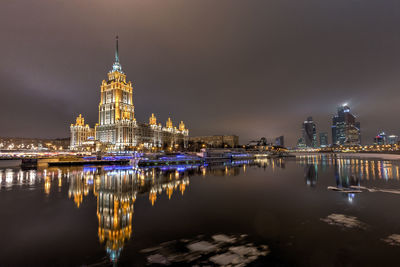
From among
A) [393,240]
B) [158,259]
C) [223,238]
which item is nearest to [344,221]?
[393,240]

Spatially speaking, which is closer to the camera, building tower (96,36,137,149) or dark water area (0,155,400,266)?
dark water area (0,155,400,266)

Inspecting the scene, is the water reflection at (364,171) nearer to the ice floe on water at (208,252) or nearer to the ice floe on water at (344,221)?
the ice floe on water at (344,221)

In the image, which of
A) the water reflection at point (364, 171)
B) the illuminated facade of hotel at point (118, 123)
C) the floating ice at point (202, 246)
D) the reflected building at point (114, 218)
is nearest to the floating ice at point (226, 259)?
the floating ice at point (202, 246)

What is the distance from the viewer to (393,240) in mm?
8922

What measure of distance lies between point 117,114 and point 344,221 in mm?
121334

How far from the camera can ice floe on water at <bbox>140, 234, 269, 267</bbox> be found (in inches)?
280

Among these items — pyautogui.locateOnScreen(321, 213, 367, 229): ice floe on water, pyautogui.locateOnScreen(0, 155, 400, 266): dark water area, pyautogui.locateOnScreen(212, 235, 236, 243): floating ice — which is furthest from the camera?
pyautogui.locateOnScreen(321, 213, 367, 229): ice floe on water

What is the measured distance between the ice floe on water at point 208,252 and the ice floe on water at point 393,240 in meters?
5.61

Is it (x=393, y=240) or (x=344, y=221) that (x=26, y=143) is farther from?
(x=393, y=240)

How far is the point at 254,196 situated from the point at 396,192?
13.9m

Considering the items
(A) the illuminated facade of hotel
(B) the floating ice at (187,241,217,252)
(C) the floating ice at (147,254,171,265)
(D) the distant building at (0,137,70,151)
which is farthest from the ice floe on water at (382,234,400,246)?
(D) the distant building at (0,137,70,151)

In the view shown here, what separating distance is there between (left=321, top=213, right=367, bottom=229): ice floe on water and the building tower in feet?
364

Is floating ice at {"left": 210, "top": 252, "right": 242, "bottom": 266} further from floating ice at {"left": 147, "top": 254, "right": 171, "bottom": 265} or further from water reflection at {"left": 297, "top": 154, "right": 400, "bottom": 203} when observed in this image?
water reflection at {"left": 297, "top": 154, "right": 400, "bottom": 203}

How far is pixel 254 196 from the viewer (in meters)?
18.7
